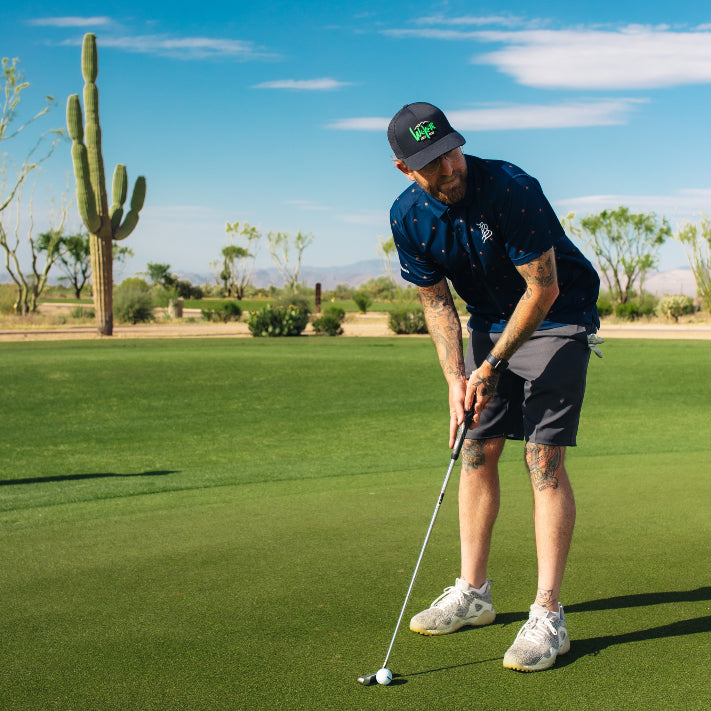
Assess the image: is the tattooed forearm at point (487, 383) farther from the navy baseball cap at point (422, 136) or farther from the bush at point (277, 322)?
the bush at point (277, 322)

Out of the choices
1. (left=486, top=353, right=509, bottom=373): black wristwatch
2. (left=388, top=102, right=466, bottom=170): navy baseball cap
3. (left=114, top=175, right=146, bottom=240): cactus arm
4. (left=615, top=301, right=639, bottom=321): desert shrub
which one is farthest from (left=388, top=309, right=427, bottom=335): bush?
(left=388, top=102, right=466, bottom=170): navy baseball cap

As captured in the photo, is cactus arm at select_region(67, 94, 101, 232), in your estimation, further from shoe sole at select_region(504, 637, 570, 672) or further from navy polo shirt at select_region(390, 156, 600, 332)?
shoe sole at select_region(504, 637, 570, 672)

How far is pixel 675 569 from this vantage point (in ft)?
12.7

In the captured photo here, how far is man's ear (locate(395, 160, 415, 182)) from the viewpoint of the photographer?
3.04m

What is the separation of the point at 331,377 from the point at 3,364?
5794 millimetres

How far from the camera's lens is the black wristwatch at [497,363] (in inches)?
126

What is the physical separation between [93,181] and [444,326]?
83.9 ft

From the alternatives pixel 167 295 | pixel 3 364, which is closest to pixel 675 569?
pixel 3 364

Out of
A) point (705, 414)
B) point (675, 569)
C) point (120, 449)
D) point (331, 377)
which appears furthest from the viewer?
point (331, 377)

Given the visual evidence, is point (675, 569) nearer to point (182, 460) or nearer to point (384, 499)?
point (384, 499)

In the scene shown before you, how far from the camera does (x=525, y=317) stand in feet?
10.1

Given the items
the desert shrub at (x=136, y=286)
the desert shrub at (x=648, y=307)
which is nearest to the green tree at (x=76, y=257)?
the desert shrub at (x=136, y=286)

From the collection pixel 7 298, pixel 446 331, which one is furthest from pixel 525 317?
pixel 7 298

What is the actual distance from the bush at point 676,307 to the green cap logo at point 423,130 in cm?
3888
